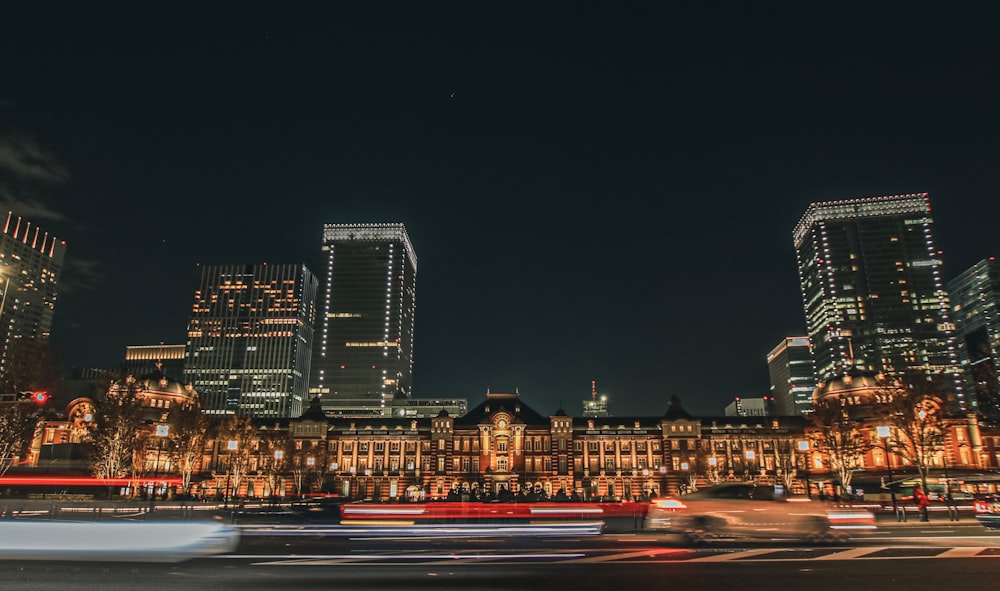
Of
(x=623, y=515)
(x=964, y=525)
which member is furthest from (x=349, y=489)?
(x=964, y=525)

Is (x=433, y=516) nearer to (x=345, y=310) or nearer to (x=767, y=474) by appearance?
(x=767, y=474)

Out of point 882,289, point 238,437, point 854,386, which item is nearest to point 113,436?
point 238,437

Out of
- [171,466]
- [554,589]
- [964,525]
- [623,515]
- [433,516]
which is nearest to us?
[554,589]

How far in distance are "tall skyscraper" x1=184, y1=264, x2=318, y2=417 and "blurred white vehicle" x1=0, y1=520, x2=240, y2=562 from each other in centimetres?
17811

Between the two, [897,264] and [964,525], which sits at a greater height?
[897,264]

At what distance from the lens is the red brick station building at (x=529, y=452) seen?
91.8 m

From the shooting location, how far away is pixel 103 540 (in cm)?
1441

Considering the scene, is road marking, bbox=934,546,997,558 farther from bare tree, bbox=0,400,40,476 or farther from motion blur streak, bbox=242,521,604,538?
bare tree, bbox=0,400,40,476

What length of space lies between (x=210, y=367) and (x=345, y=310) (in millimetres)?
42916

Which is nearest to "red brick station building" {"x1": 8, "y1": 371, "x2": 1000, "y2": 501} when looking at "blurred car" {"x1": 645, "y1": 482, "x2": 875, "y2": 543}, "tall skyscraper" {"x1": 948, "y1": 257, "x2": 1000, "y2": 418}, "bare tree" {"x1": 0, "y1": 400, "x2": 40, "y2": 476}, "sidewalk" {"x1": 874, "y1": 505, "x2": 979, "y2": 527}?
"bare tree" {"x1": 0, "y1": 400, "x2": 40, "y2": 476}

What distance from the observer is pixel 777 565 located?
15.2m

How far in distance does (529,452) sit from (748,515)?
76882 mm

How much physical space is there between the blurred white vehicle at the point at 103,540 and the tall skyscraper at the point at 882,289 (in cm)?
19807

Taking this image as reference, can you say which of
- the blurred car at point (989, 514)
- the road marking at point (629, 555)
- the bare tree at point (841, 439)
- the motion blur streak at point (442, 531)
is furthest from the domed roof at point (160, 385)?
the blurred car at point (989, 514)
